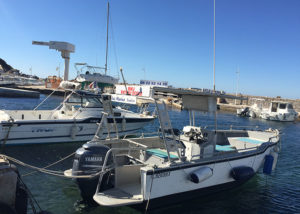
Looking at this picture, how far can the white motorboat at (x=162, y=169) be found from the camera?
6336mm

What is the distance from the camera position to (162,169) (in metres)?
6.38

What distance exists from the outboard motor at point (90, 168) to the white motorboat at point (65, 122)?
6.61 m

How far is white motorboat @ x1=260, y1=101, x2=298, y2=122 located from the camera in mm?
40156

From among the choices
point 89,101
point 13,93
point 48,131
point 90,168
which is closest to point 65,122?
point 48,131

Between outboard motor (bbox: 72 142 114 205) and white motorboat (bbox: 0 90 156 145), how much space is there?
6607mm

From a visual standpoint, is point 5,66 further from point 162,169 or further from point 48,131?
point 162,169

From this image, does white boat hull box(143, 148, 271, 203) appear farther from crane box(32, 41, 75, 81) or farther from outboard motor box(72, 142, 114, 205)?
crane box(32, 41, 75, 81)

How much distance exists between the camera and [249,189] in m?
9.48

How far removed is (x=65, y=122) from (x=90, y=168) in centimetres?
812

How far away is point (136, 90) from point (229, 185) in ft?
16.3

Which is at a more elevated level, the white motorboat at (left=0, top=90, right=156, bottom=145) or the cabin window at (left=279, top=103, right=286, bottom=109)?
the cabin window at (left=279, top=103, right=286, bottom=109)

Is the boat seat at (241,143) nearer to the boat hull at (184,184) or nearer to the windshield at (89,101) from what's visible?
the boat hull at (184,184)

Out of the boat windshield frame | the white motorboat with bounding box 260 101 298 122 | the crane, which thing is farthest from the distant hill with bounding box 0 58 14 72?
the boat windshield frame

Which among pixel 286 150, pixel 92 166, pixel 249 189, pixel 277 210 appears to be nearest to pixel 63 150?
pixel 92 166
